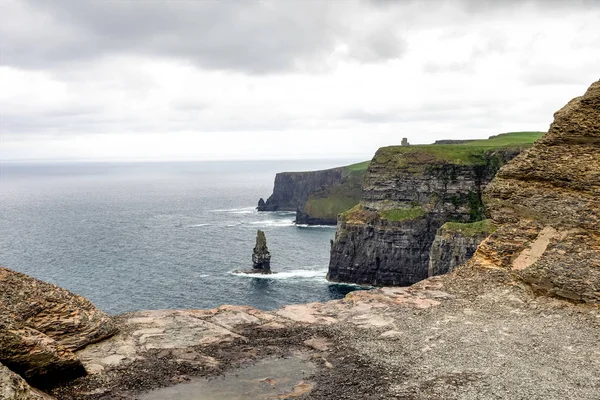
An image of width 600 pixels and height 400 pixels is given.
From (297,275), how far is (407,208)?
27899 millimetres

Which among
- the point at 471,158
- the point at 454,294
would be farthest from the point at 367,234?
the point at 454,294

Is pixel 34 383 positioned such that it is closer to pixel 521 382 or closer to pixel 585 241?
pixel 521 382

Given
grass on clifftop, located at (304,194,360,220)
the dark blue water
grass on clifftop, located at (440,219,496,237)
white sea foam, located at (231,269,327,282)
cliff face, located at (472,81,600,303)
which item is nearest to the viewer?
cliff face, located at (472,81,600,303)

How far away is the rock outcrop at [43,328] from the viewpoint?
15.6 m

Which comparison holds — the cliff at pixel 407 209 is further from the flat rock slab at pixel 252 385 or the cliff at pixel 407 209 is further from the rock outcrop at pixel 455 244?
the flat rock slab at pixel 252 385

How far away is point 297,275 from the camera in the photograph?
105 metres

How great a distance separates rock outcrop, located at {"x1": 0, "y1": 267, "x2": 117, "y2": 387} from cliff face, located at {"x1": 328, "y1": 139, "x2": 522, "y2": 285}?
3414 inches

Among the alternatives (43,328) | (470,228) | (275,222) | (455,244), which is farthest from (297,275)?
(43,328)

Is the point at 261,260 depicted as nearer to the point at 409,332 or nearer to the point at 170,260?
the point at 170,260

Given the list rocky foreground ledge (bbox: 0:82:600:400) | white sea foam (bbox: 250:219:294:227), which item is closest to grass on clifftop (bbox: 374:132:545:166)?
white sea foam (bbox: 250:219:294:227)

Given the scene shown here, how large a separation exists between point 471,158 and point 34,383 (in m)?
110

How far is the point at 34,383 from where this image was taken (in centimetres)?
1566

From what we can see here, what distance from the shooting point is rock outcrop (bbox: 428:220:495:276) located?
88.4 meters

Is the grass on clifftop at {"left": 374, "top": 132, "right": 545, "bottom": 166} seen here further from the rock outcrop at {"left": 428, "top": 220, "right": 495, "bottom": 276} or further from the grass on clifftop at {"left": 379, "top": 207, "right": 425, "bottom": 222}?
the rock outcrop at {"left": 428, "top": 220, "right": 495, "bottom": 276}
